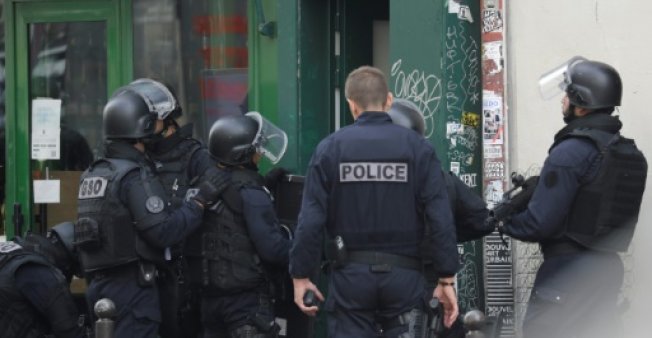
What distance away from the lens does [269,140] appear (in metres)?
8.51

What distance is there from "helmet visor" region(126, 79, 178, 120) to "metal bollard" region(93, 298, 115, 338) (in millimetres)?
1362

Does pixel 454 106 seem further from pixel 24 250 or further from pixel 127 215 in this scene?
pixel 24 250

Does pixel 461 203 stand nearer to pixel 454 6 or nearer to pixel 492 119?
pixel 492 119

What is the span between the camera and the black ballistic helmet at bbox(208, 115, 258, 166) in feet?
26.7

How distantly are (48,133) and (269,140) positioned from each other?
9.54ft

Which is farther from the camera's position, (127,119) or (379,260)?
(127,119)

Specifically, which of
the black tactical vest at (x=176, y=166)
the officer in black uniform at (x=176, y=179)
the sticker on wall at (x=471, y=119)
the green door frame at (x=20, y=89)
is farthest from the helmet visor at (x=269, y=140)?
the green door frame at (x=20, y=89)

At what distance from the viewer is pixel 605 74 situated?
729 cm

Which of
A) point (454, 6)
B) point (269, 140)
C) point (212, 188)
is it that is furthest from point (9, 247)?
point (454, 6)

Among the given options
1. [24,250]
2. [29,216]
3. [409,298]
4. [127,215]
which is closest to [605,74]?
[409,298]

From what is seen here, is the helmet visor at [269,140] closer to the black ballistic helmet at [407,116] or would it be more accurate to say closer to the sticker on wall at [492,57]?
the black ballistic helmet at [407,116]

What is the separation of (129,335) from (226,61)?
2905 mm

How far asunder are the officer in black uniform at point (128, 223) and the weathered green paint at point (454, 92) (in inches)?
57.0

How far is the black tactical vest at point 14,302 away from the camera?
7664mm
